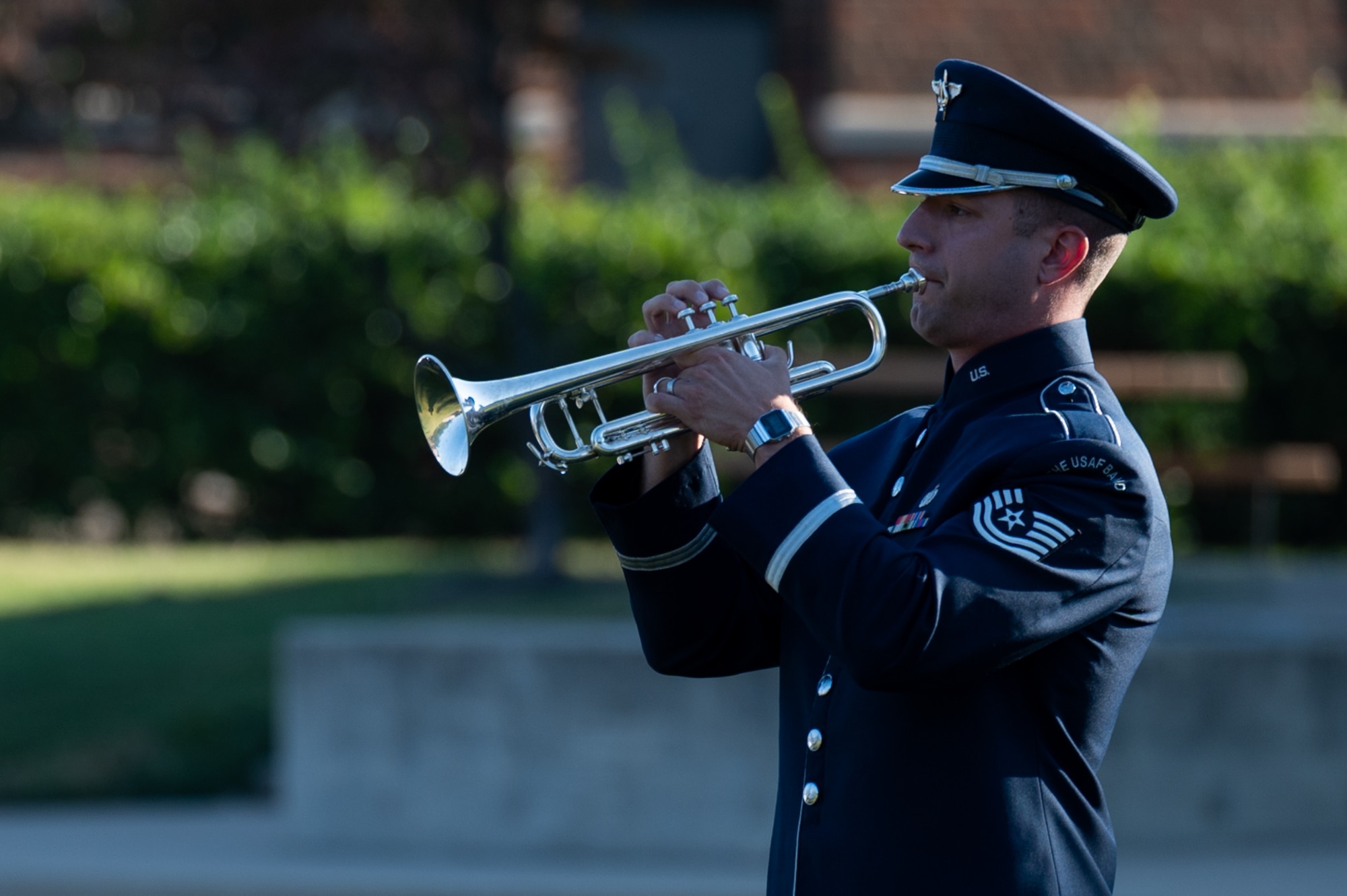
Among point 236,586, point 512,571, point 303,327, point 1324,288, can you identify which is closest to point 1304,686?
point 512,571

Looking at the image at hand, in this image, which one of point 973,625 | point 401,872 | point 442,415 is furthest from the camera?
point 401,872

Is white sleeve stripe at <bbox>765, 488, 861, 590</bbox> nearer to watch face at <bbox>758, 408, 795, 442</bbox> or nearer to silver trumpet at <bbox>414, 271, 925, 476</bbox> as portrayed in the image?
watch face at <bbox>758, 408, 795, 442</bbox>

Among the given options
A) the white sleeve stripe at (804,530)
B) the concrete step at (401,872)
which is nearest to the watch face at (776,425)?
the white sleeve stripe at (804,530)

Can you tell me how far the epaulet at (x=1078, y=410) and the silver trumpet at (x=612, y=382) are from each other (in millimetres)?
219

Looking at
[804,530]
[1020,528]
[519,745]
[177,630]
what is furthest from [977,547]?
[177,630]

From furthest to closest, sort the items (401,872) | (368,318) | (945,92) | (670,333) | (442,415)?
(368,318)
(401,872)
(442,415)
(670,333)
(945,92)

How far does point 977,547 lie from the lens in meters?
2.09

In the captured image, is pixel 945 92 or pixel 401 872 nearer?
pixel 945 92

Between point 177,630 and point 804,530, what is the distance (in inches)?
264

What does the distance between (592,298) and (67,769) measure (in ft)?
14.9

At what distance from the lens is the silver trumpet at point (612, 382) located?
8.07ft

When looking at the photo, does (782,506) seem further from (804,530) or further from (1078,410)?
(1078,410)

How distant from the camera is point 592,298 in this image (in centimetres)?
1037

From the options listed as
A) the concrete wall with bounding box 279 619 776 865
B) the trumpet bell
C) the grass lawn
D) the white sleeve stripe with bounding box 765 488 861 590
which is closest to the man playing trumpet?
the white sleeve stripe with bounding box 765 488 861 590
